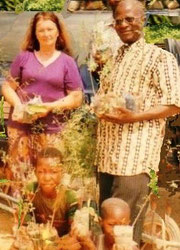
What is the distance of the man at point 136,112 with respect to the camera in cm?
292

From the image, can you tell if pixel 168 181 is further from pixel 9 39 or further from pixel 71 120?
pixel 9 39

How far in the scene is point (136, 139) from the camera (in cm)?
298

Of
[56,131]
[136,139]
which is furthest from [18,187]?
[136,139]

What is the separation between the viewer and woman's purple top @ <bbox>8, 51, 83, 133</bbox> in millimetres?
3422

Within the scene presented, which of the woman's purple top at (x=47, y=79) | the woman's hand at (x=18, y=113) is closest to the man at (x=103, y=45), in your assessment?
the woman's purple top at (x=47, y=79)

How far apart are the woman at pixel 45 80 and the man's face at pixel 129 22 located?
54 centimetres

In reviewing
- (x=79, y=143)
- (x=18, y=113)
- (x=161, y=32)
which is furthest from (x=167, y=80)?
(x=161, y=32)

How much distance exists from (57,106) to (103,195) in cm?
53

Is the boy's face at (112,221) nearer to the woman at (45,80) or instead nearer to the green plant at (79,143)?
the green plant at (79,143)

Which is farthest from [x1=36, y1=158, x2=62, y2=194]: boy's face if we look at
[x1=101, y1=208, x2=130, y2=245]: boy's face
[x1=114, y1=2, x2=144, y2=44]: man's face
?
[x1=114, y1=2, x2=144, y2=44]: man's face

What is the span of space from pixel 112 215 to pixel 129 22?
0.86 meters

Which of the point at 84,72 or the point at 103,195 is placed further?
the point at 84,72

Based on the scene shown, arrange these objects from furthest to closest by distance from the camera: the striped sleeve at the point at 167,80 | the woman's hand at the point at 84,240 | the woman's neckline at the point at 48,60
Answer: the woman's neckline at the point at 48,60 → the woman's hand at the point at 84,240 → the striped sleeve at the point at 167,80

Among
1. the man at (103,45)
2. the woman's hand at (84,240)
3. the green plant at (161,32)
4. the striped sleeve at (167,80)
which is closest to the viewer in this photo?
the striped sleeve at (167,80)
